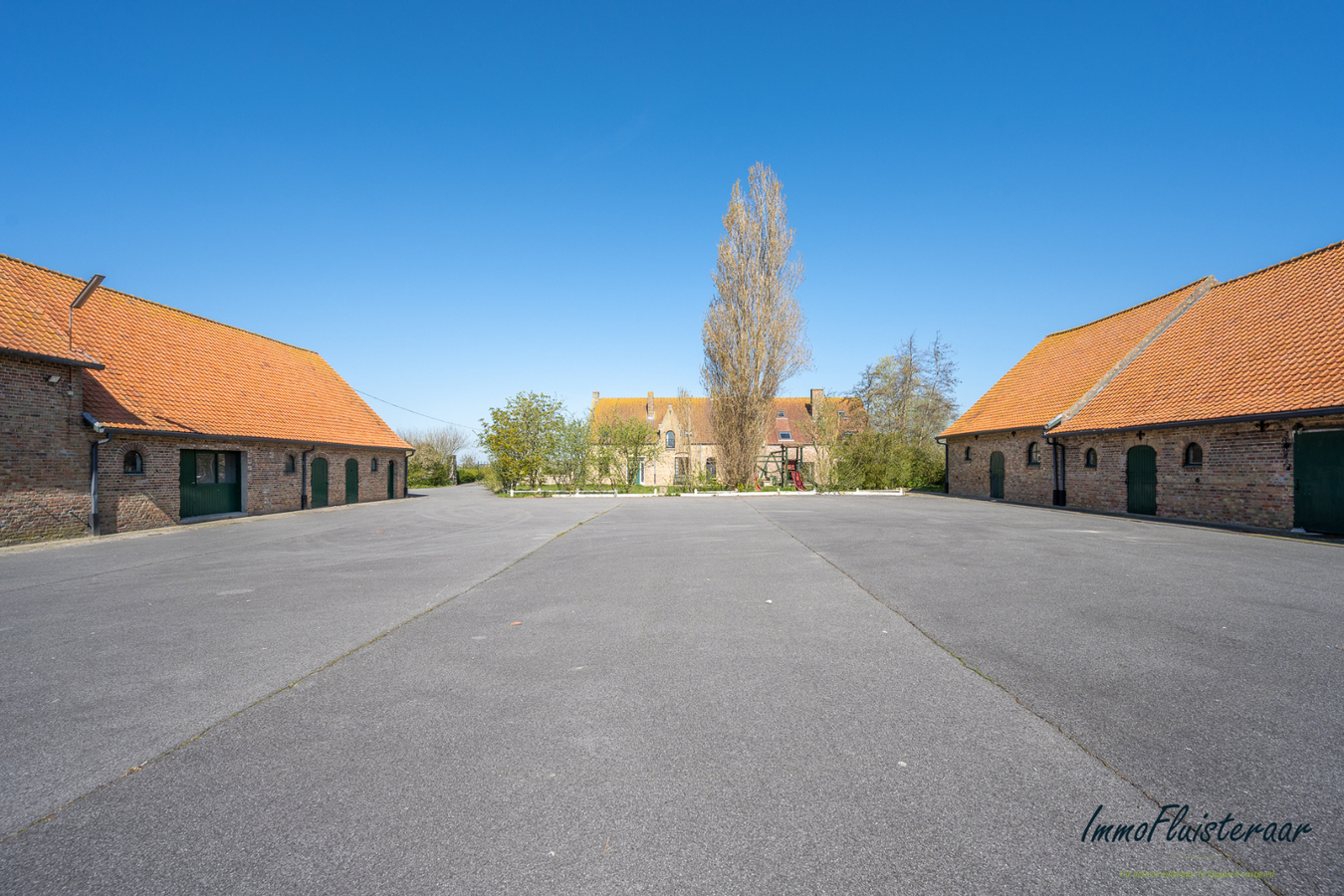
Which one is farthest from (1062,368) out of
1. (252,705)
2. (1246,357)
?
(252,705)

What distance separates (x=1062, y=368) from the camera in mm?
24516

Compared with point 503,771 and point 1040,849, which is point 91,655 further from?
point 1040,849

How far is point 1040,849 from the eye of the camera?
7.86 ft

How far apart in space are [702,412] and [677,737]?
43.8m

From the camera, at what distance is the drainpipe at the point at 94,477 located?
14.3m

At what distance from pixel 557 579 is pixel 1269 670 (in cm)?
707

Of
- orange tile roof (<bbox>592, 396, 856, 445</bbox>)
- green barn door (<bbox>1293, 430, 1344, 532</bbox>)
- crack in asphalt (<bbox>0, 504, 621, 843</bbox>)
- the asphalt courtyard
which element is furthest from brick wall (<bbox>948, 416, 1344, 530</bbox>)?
orange tile roof (<bbox>592, 396, 856, 445</bbox>)

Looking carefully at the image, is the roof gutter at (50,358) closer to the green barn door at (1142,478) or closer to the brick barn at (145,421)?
the brick barn at (145,421)

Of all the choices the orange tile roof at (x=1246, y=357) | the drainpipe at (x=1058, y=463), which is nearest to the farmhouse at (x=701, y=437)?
the drainpipe at (x=1058, y=463)

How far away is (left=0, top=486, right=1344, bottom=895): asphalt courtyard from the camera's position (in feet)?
7.69

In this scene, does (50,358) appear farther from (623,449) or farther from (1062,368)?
(1062,368)

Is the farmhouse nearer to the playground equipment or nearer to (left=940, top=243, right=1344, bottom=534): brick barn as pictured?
the playground equipment

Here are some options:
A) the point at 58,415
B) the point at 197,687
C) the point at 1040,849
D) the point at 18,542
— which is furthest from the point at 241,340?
the point at 1040,849

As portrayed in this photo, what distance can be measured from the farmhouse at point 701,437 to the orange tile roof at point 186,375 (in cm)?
1532
